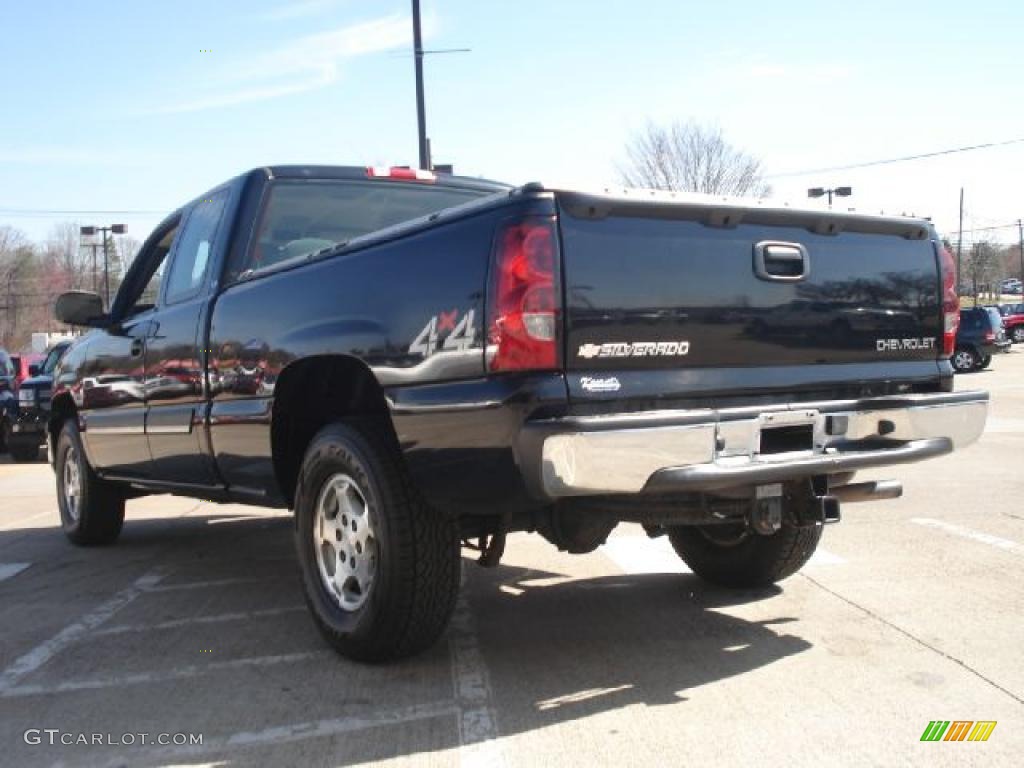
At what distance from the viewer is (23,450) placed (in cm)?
1507

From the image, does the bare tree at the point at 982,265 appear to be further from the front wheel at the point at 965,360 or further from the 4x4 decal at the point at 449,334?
the 4x4 decal at the point at 449,334

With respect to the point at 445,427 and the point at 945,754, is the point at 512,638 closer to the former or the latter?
the point at 445,427

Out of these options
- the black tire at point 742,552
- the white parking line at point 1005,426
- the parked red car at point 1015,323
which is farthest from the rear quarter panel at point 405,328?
the parked red car at point 1015,323

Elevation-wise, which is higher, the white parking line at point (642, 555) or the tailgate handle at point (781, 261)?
the tailgate handle at point (781, 261)

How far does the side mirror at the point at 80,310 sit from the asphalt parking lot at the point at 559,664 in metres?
1.55

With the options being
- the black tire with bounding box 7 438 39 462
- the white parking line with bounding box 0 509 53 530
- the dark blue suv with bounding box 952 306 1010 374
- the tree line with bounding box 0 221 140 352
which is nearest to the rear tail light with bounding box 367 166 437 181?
the white parking line with bounding box 0 509 53 530

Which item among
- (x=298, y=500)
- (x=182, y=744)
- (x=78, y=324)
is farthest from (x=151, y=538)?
(x=182, y=744)

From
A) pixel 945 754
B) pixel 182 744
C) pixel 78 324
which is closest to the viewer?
pixel 945 754

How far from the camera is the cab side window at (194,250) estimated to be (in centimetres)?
546

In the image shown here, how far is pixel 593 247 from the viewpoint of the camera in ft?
11.2

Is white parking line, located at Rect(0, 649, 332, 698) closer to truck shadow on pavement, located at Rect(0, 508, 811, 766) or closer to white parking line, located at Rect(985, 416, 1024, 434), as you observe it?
truck shadow on pavement, located at Rect(0, 508, 811, 766)

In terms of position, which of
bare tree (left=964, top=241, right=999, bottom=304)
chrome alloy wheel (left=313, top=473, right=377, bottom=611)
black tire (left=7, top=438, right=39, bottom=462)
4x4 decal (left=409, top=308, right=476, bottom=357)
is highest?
bare tree (left=964, top=241, right=999, bottom=304)

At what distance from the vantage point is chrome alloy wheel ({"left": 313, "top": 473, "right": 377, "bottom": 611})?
13.4 feet

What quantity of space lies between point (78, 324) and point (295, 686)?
11.4 feet
